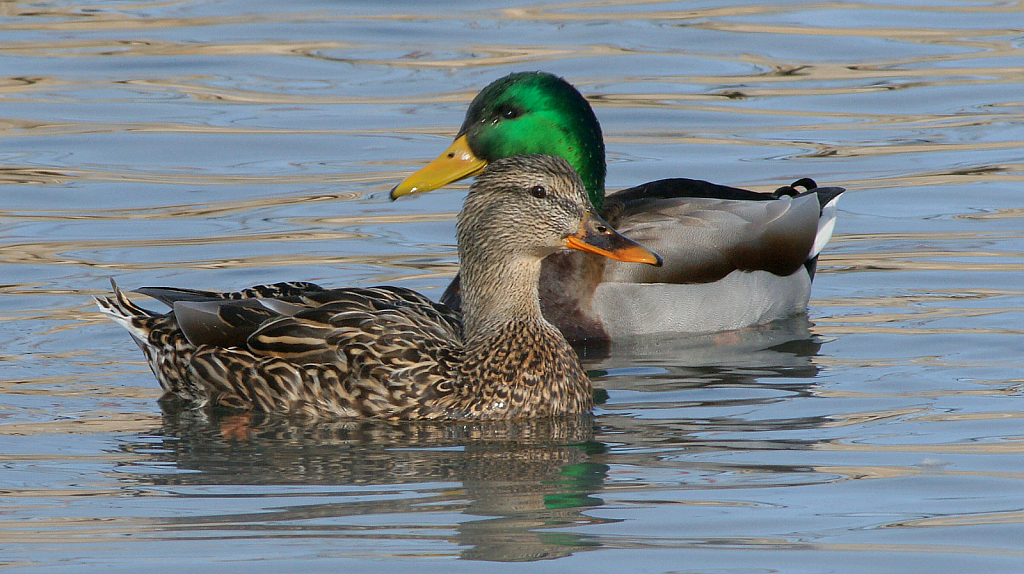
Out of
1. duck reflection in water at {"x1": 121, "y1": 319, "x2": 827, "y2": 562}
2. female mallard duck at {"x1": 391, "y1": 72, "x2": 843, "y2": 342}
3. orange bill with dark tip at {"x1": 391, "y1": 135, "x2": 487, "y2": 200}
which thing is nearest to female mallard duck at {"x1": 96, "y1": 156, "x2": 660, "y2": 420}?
duck reflection in water at {"x1": 121, "y1": 319, "x2": 827, "y2": 562}

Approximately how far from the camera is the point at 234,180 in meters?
12.0

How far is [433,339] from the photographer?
7238 mm

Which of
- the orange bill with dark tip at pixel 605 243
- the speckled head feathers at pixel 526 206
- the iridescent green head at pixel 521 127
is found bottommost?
the orange bill with dark tip at pixel 605 243

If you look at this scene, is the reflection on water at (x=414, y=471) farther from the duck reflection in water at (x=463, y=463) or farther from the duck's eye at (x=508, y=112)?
the duck's eye at (x=508, y=112)

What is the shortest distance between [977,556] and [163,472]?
2.84m

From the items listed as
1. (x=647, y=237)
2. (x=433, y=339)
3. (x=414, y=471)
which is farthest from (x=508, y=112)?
(x=414, y=471)

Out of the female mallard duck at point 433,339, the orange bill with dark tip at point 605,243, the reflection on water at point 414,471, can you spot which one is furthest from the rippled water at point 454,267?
the orange bill with dark tip at point 605,243

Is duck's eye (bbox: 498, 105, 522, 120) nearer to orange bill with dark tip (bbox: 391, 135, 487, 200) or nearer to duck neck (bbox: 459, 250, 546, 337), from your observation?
orange bill with dark tip (bbox: 391, 135, 487, 200)

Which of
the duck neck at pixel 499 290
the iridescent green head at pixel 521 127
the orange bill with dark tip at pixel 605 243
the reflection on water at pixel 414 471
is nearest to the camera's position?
the reflection on water at pixel 414 471

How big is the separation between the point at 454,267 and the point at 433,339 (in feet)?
9.25

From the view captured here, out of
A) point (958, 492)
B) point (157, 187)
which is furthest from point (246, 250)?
point (958, 492)

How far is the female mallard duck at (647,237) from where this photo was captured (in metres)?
8.78

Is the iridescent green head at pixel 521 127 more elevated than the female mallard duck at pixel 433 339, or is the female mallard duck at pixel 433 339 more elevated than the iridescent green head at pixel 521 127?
the iridescent green head at pixel 521 127

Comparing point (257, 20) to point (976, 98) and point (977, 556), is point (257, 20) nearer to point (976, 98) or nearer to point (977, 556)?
point (976, 98)
